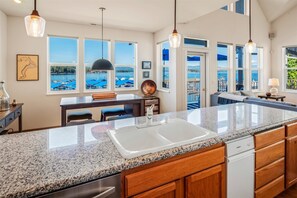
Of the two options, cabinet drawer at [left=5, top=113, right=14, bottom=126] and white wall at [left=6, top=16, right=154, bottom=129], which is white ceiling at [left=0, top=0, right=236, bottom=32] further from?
cabinet drawer at [left=5, top=113, right=14, bottom=126]

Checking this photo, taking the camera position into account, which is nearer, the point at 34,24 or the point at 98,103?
the point at 34,24

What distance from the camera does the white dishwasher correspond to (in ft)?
5.15

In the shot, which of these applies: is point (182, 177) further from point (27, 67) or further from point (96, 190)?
point (27, 67)

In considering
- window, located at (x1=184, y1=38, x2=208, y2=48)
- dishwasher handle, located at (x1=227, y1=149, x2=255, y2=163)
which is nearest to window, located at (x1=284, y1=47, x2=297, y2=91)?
window, located at (x1=184, y1=38, x2=208, y2=48)

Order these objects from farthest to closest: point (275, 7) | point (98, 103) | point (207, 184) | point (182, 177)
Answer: point (275, 7) → point (98, 103) → point (207, 184) → point (182, 177)

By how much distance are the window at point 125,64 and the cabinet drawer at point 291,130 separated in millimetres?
4599

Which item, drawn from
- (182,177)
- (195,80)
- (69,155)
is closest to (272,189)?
(182,177)

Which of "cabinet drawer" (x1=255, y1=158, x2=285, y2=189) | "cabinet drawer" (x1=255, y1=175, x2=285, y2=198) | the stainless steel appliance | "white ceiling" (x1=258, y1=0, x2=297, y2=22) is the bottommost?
"cabinet drawer" (x1=255, y1=175, x2=285, y2=198)

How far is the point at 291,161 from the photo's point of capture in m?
2.10

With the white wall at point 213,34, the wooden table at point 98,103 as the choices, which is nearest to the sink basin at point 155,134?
the wooden table at point 98,103

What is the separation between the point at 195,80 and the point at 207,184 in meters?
4.83

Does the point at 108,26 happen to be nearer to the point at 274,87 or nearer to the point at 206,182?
the point at 206,182

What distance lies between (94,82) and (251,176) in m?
4.78

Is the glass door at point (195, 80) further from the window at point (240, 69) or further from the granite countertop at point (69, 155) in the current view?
the granite countertop at point (69, 155)
